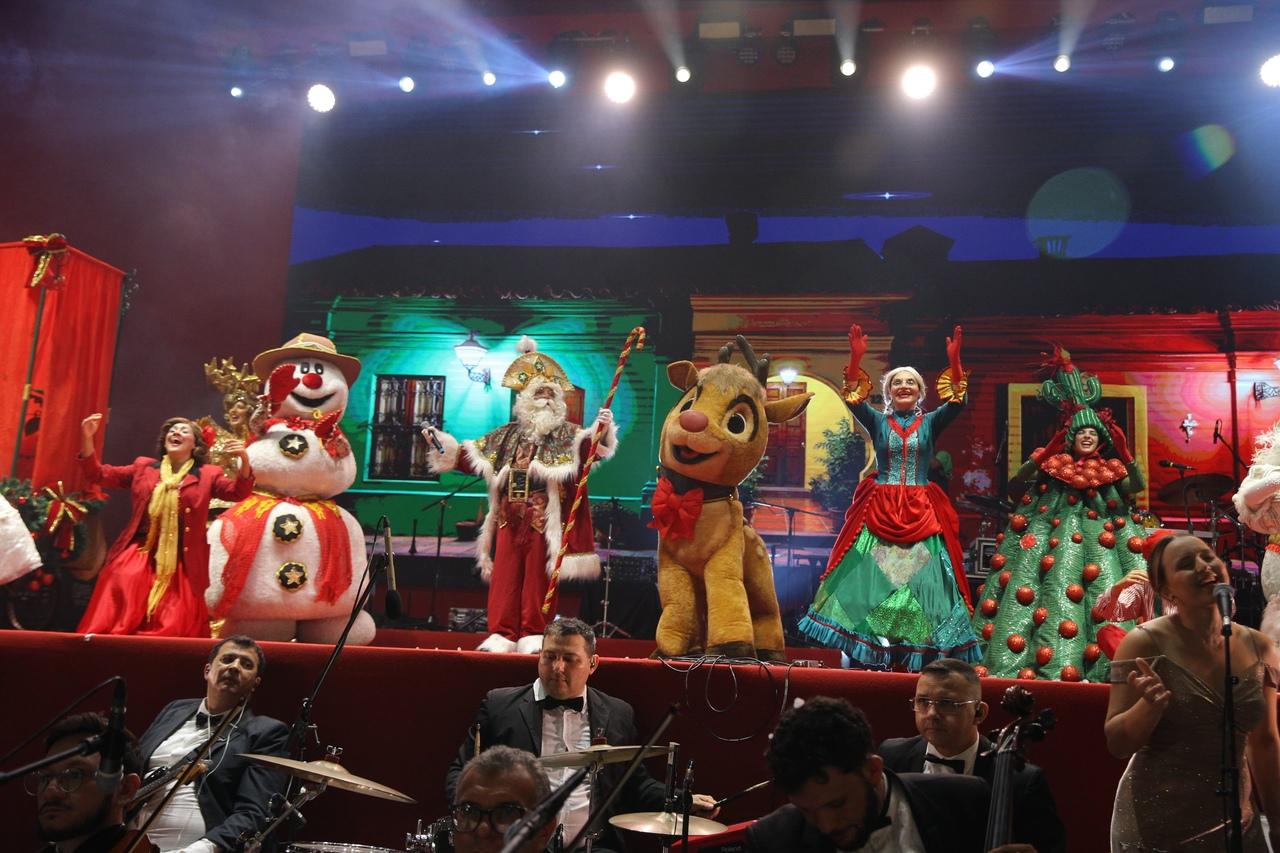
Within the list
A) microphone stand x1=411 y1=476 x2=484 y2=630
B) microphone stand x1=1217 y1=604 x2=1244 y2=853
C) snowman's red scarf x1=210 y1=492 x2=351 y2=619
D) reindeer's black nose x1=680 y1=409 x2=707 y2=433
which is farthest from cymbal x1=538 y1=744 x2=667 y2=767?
microphone stand x1=411 y1=476 x2=484 y2=630

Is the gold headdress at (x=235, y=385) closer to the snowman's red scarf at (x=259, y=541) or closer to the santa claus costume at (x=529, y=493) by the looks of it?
the snowman's red scarf at (x=259, y=541)

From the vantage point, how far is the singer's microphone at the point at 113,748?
2.17m

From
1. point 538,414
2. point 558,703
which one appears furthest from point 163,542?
point 558,703

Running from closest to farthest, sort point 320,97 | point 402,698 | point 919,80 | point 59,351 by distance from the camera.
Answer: point 402,698 → point 59,351 → point 919,80 → point 320,97

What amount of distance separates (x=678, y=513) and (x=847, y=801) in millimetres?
2785

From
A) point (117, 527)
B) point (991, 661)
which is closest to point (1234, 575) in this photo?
point (991, 661)

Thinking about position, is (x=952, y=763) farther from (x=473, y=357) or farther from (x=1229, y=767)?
(x=473, y=357)

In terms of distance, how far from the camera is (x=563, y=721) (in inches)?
162

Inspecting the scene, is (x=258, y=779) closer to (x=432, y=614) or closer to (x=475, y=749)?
(x=475, y=749)

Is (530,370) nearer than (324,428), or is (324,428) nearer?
(324,428)

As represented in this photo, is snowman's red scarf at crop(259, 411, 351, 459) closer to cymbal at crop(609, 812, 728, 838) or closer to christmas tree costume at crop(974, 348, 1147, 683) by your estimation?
cymbal at crop(609, 812, 728, 838)

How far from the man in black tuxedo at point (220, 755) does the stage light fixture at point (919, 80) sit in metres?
5.67

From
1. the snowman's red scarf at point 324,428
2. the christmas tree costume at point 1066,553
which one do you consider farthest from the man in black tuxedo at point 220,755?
the christmas tree costume at point 1066,553

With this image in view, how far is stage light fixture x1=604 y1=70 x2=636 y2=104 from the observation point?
26.1 ft
